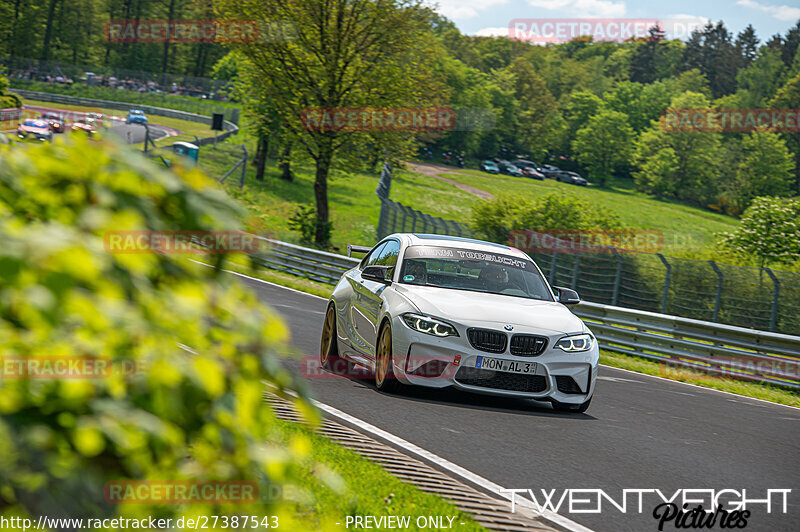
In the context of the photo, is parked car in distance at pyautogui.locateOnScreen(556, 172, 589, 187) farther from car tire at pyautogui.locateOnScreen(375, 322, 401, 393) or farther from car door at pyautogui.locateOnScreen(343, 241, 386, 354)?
car tire at pyautogui.locateOnScreen(375, 322, 401, 393)

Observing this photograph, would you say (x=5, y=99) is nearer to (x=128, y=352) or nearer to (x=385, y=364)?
(x=385, y=364)

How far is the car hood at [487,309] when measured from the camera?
29.2 ft

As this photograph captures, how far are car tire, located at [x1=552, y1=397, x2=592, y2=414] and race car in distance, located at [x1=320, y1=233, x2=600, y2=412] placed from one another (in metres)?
0.01

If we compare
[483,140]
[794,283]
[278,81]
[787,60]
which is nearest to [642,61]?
[787,60]

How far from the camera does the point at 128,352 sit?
188 centimetres

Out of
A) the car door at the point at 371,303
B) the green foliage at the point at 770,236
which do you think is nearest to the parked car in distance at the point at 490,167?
the green foliage at the point at 770,236

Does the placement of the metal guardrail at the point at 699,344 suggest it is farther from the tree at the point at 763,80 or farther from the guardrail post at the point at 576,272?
the tree at the point at 763,80

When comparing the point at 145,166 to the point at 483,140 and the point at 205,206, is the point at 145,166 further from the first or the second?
the point at 483,140

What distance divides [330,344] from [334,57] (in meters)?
26.1

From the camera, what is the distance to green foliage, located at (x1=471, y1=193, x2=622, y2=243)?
3156 cm

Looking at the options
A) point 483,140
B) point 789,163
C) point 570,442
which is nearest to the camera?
point 570,442

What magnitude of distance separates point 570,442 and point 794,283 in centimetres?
1377

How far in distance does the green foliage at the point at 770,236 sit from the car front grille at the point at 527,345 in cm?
2953

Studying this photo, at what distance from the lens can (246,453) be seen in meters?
2.01
